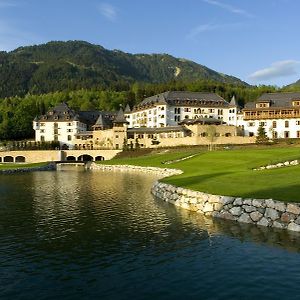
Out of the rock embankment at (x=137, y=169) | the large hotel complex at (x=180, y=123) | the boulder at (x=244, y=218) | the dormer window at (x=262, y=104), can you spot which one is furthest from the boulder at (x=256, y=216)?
the dormer window at (x=262, y=104)

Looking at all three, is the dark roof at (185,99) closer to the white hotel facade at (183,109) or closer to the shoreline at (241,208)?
the white hotel facade at (183,109)

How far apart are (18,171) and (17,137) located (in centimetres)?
8817

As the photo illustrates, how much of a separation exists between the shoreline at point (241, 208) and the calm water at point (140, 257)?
3.83 feet

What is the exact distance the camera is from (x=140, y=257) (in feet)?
73.2

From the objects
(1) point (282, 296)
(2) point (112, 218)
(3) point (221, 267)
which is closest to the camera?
(1) point (282, 296)

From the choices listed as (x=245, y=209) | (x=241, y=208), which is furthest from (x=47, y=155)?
(x=245, y=209)

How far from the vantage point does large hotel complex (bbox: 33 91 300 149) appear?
128 m

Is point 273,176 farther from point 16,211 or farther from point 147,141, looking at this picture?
point 147,141

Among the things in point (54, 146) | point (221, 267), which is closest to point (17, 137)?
point (54, 146)

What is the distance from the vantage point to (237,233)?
1059 inches

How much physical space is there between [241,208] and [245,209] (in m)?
0.37

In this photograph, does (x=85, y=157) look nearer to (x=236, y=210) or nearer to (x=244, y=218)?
(x=236, y=210)

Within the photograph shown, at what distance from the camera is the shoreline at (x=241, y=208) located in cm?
2742

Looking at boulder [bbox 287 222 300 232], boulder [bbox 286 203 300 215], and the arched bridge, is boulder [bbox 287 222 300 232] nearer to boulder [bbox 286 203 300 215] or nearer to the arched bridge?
boulder [bbox 286 203 300 215]
